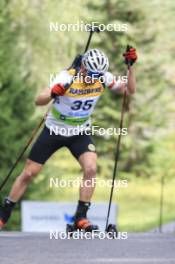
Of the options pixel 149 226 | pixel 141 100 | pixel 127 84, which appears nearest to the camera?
pixel 127 84

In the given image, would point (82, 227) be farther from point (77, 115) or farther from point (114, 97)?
point (114, 97)

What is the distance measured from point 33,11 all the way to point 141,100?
64.1ft

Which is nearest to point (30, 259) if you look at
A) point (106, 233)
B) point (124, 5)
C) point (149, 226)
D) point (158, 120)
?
point (106, 233)

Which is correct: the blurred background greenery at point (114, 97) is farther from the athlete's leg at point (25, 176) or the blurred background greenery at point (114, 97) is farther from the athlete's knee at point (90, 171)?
the athlete's knee at point (90, 171)

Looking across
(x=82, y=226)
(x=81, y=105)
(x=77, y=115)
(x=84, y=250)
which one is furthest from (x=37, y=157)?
(x=84, y=250)

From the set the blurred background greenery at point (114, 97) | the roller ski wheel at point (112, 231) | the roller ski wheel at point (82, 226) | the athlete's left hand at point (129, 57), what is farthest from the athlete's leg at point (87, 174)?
the blurred background greenery at point (114, 97)

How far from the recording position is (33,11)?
23375 millimetres

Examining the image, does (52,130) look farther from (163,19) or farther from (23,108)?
(163,19)

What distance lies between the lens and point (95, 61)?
9.70 m

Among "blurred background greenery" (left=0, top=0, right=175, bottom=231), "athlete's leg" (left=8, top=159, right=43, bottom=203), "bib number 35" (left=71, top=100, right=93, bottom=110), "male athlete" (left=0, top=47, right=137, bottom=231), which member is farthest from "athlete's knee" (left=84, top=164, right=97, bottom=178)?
"blurred background greenery" (left=0, top=0, right=175, bottom=231)

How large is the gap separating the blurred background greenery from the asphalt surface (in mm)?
14630

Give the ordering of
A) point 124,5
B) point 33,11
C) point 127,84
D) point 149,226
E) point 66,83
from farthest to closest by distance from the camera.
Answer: point 124,5 → point 149,226 → point 33,11 → point 127,84 → point 66,83

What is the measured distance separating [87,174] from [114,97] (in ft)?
104

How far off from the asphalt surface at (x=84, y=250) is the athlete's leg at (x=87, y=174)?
76cm
